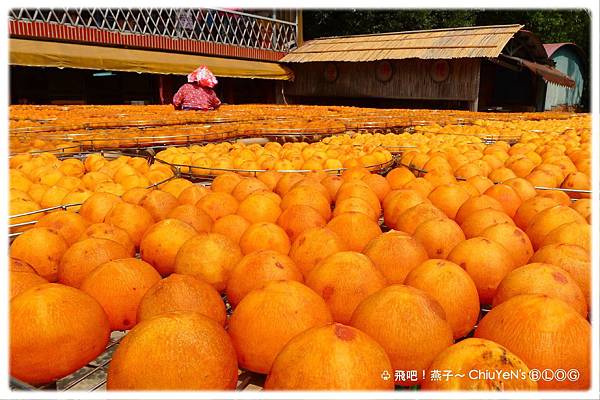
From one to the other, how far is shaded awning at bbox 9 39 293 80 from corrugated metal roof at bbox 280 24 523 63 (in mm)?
4532

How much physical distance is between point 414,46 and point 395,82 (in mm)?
2226

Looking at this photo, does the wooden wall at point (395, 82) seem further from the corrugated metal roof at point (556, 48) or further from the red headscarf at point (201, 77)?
the red headscarf at point (201, 77)

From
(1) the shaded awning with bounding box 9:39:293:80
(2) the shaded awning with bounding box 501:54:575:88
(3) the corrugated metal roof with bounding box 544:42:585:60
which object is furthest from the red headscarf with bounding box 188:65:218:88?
(3) the corrugated metal roof with bounding box 544:42:585:60

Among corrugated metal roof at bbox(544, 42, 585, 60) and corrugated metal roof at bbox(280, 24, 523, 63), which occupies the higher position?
corrugated metal roof at bbox(544, 42, 585, 60)

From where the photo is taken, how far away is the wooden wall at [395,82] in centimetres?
2223

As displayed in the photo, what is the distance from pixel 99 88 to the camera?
2173 centimetres

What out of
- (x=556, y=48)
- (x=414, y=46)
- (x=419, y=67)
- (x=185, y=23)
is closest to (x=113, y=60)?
(x=185, y=23)

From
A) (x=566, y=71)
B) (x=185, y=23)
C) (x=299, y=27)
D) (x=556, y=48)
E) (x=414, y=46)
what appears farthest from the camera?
(x=566, y=71)

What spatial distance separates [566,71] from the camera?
33469mm

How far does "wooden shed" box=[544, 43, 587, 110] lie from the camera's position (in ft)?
101

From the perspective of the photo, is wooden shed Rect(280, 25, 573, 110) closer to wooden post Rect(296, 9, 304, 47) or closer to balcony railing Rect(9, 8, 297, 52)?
wooden post Rect(296, 9, 304, 47)

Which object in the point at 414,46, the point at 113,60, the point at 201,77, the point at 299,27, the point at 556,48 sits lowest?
the point at 201,77

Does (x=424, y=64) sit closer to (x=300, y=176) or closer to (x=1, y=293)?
(x=300, y=176)

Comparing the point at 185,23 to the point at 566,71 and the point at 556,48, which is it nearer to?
the point at 556,48
